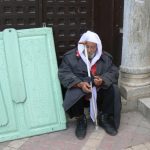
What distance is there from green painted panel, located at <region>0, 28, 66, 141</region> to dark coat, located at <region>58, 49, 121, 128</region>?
0.47 feet

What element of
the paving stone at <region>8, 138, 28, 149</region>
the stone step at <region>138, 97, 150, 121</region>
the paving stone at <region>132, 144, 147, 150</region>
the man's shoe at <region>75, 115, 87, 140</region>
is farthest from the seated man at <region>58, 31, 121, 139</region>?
the paving stone at <region>8, 138, 28, 149</region>

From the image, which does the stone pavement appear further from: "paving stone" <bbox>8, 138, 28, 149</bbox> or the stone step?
the stone step

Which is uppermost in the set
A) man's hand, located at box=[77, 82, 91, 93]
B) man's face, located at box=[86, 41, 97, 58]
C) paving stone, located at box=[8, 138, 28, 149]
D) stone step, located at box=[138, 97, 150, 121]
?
man's face, located at box=[86, 41, 97, 58]

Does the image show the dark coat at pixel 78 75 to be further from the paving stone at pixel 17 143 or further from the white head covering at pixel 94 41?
the paving stone at pixel 17 143

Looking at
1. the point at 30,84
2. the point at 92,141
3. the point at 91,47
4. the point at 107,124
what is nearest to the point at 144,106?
the point at 107,124

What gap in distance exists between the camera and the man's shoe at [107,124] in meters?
4.39

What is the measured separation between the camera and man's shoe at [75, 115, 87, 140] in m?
4.32

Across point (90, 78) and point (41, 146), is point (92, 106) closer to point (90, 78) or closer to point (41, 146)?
point (90, 78)

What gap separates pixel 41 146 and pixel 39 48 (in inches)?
44.4

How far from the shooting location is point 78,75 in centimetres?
441

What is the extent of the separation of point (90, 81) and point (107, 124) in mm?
589

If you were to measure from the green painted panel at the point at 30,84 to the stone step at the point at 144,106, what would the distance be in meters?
1.08

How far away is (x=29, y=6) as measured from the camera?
478 cm

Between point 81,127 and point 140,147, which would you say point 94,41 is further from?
point 140,147
